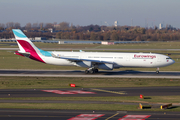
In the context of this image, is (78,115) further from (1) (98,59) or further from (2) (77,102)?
(1) (98,59)

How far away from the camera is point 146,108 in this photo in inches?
842

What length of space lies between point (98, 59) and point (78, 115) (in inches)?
1056

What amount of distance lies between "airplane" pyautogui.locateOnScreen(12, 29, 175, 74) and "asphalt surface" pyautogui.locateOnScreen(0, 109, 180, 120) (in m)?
24.1

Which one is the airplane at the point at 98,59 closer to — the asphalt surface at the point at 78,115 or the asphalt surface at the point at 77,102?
the asphalt surface at the point at 77,102

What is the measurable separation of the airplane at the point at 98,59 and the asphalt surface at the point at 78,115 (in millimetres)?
24060

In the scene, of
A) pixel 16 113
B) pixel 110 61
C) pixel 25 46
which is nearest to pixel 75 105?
pixel 16 113

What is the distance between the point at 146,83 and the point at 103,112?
16.7 m

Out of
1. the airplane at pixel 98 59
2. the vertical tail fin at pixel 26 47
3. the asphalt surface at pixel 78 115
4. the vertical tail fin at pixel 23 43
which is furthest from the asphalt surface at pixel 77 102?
the vertical tail fin at pixel 23 43

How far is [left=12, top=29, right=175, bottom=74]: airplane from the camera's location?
44625 mm

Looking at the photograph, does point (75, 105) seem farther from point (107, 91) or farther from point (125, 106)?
point (107, 91)

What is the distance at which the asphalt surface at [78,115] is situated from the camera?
1852cm

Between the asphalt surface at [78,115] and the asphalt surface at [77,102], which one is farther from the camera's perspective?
the asphalt surface at [77,102]

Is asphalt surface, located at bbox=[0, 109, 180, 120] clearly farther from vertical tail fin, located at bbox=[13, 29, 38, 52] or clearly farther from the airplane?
vertical tail fin, located at bbox=[13, 29, 38, 52]

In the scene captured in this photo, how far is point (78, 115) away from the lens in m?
19.3
